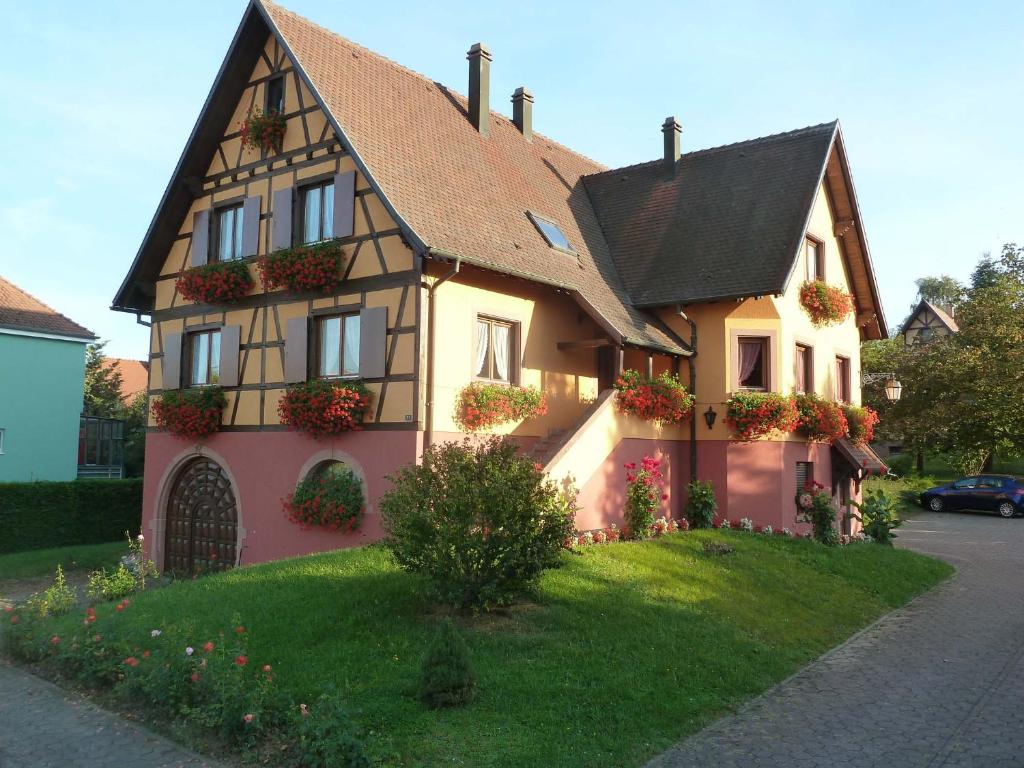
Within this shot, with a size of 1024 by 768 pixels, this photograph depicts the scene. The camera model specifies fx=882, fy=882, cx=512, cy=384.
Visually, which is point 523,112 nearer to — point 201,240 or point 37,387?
point 201,240

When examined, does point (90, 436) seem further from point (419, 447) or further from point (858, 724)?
point (858, 724)

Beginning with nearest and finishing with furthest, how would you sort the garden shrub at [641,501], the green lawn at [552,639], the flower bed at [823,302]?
the green lawn at [552,639], the garden shrub at [641,501], the flower bed at [823,302]

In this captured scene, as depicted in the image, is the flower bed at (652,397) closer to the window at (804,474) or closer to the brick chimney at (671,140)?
the window at (804,474)

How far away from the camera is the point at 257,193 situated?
58.0 ft

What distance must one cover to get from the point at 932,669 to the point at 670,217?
13.5 meters

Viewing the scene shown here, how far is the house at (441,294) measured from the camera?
1514 cm

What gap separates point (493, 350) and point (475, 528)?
717 centimetres

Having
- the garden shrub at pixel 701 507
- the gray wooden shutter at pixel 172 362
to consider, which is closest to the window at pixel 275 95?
the gray wooden shutter at pixel 172 362

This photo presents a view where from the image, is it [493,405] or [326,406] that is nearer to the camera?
[326,406]

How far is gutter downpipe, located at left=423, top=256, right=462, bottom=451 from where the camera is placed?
47.6 ft

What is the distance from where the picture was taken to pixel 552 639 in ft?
29.7

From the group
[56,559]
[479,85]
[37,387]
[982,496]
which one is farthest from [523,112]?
[982,496]

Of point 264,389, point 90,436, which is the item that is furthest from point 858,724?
point 90,436

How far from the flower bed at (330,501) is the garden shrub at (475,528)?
537 cm
